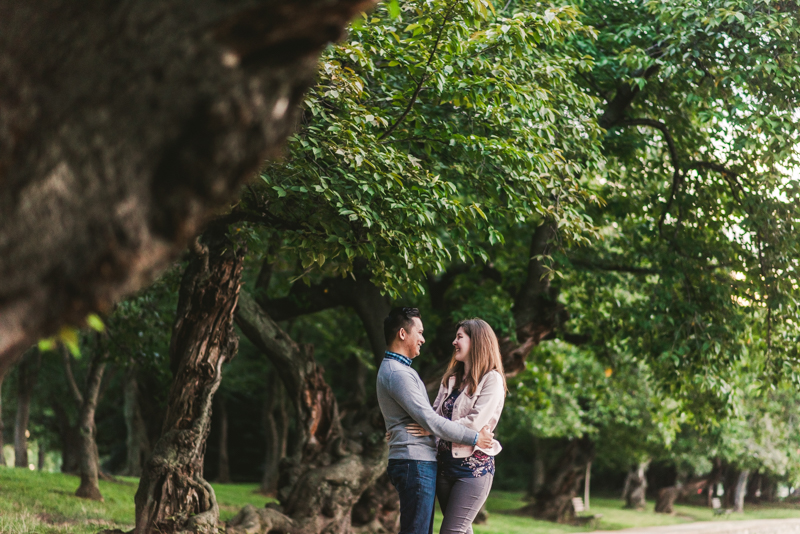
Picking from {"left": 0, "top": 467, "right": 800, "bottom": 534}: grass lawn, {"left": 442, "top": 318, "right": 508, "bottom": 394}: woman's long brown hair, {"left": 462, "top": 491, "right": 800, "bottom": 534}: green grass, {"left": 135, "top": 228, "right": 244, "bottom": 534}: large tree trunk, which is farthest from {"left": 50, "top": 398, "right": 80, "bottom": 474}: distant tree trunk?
{"left": 442, "top": 318, "right": 508, "bottom": 394}: woman's long brown hair

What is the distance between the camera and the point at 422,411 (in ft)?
14.5

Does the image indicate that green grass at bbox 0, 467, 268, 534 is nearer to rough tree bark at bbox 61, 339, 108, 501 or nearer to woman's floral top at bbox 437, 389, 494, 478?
rough tree bark at bbox 61, 339, 108, 501

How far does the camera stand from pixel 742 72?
823cm

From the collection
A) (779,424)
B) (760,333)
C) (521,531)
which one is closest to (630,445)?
(779,424)

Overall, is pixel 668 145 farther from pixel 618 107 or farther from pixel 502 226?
pixel 502 226

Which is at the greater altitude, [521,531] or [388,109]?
[388,109]

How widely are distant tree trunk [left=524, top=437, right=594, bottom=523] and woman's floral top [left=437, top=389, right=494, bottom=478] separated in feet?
61.9

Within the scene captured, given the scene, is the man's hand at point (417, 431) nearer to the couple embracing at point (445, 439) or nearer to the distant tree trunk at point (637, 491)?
the couple embracing at point (445, 439)

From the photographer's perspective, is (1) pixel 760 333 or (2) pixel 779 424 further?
(2) pixel 779 424

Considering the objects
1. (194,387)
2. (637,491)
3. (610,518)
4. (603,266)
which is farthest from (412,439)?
(637,491)

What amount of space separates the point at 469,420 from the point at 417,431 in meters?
0.37

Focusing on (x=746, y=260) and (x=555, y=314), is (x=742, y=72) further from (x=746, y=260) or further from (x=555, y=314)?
(x=555, y=314)

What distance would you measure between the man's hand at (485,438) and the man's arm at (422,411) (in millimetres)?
82

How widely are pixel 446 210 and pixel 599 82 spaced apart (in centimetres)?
559
